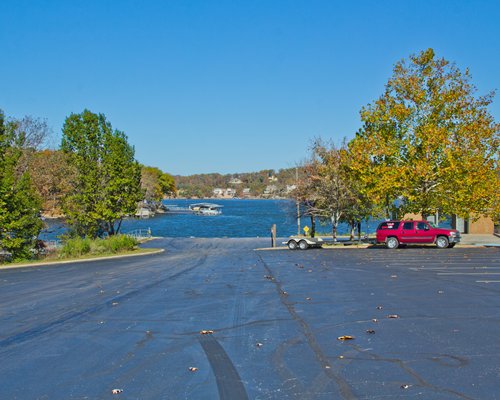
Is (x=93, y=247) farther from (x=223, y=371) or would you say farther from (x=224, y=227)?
(x=224, y=227)

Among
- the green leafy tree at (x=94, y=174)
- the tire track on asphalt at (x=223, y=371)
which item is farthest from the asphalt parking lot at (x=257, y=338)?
the green leafy tree at (x=94, y=174)

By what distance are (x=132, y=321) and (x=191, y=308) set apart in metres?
1.75

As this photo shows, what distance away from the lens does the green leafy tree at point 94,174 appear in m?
38.2

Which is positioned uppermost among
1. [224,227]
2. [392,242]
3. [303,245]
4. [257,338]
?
[392,242]

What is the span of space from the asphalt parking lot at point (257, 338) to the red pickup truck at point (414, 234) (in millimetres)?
13826

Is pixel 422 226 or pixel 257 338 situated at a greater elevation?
pixel 422 226

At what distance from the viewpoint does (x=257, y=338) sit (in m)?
9.57

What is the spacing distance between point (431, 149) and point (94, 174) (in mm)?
22233

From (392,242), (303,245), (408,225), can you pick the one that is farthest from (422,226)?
(303,245)

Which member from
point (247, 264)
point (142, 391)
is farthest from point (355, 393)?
point (247, 264)

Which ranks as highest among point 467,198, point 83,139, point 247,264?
point 83,139

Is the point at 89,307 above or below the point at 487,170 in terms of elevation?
below

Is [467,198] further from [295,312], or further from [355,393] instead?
[355,393]

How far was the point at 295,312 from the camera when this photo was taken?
12.0 m
